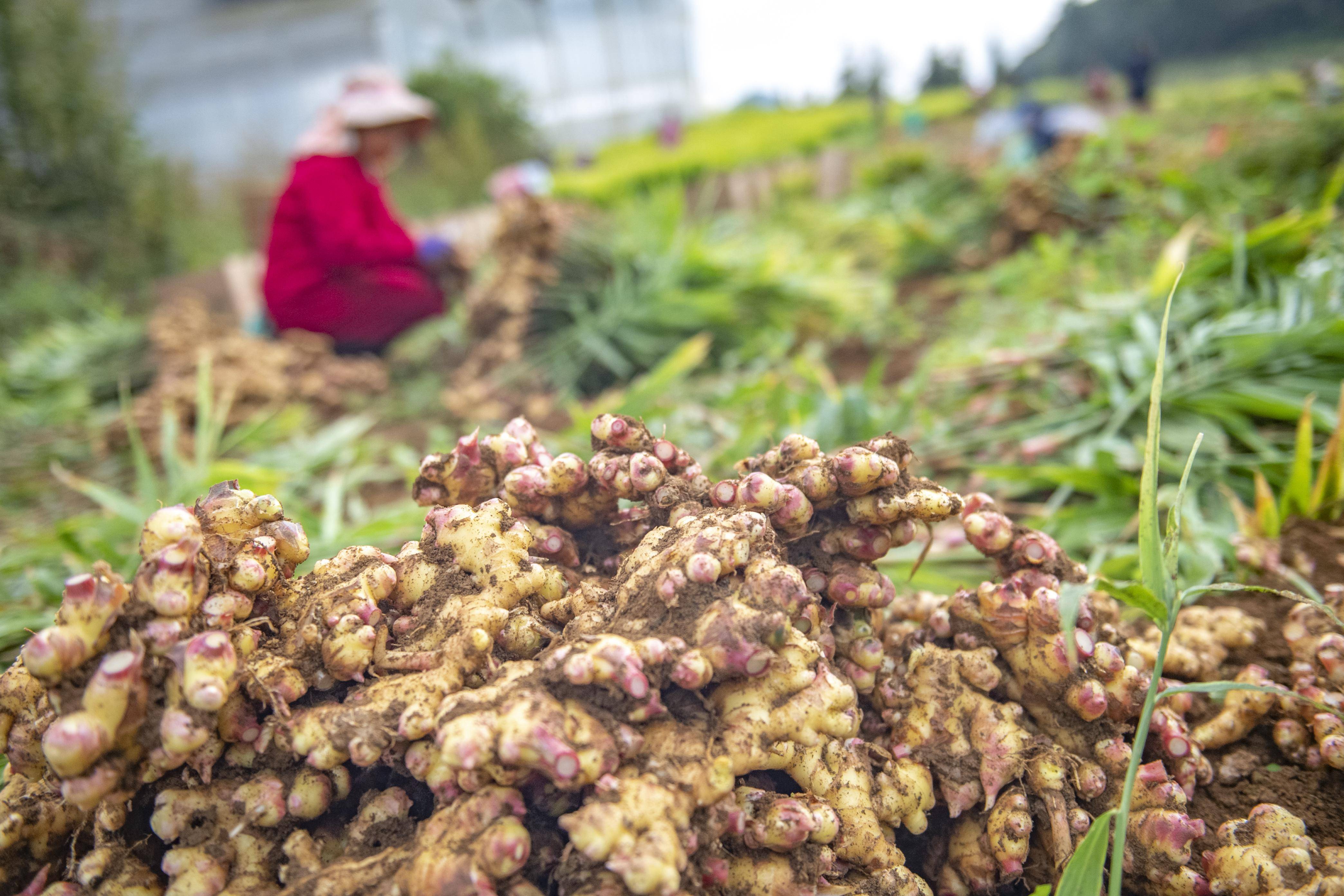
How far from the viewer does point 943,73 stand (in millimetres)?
25469

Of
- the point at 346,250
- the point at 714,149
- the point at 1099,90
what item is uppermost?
the point at 1099,90

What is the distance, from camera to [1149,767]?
0.94m

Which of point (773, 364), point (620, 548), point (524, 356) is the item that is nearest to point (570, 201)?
point (524, 356)

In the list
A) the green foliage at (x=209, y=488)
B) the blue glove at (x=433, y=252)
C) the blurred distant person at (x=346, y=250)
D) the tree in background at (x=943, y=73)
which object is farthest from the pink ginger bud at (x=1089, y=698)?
the tree in background at (x=943, y=73)

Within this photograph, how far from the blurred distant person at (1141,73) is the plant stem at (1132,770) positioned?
16.5 meters

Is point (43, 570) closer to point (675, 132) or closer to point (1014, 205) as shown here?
point (1014, 205)

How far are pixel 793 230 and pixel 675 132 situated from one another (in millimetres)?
13441

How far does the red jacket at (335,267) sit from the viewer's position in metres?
5.04

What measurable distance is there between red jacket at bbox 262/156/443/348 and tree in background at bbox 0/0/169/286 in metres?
4.01

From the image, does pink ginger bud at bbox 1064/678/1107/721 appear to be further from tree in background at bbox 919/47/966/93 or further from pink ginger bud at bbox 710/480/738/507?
tree in background at bbox 919/47/966/93

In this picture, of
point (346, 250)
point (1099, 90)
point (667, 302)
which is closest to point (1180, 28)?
point (1099, 90)

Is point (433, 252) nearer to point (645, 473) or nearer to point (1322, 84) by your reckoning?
point (645, 473)

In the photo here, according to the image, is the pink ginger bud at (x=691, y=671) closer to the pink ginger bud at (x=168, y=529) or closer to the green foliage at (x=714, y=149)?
the pink ginger bud at (x=168, y=529)

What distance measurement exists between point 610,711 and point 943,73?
2954cm
